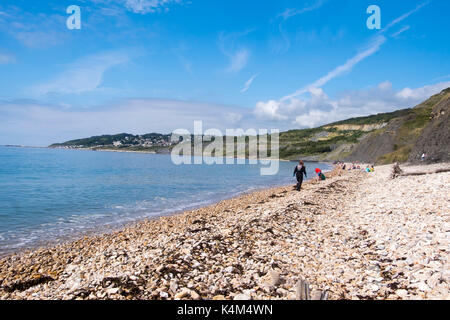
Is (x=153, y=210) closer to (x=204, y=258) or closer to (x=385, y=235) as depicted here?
(x=204, y=258)

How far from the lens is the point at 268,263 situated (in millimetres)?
7953

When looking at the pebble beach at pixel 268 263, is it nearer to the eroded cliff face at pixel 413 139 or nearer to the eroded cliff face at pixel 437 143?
the eroded cliff face at pixel 437 143

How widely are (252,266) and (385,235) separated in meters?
5.22

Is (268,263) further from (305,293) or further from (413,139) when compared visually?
(413,139)

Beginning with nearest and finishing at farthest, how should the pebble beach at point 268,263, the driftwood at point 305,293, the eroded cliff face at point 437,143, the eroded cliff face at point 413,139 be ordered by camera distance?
the driftwood at point 305,293
the pebble beach at point 268,263
the eroded cliff face at point 437,143
the eroded cliff face at point 413,139

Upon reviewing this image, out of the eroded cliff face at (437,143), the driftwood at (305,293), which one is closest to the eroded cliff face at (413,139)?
the eroded cliff face at (437,143)

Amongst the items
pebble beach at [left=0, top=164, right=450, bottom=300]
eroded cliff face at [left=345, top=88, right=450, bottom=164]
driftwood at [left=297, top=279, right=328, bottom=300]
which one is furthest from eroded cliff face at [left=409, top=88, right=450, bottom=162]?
driftwood at [left=297, top=279, right=328, bottom=300]

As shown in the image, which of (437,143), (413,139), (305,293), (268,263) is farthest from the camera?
(413,139)

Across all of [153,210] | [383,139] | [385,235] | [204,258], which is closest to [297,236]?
[385,235]

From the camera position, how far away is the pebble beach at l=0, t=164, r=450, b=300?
20.4 ft

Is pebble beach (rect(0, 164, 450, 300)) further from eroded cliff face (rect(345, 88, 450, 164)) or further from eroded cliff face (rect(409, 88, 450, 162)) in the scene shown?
eroded cliff face (rect(345, 88, 450, 164))

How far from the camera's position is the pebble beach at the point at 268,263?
6.21 metres

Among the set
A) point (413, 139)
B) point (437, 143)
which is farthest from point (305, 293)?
point (413, 139)

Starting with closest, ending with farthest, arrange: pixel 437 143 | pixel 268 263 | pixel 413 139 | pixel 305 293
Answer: pixel 305 293 < pixel 268 263 < pixel 437 143 < pixel 413 139
